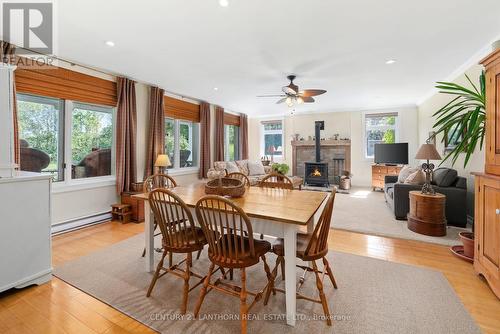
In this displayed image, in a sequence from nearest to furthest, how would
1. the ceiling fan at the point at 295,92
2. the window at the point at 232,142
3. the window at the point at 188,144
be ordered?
the ceiling fan at the point at 295,92 → the window at the point at 188,144 → the window at the point at 232,142

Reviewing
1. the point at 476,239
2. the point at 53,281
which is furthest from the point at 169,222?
the point at 476,239

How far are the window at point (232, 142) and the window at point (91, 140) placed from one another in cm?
385

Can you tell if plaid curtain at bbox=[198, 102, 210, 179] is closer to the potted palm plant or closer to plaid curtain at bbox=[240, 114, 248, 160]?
plaid curtain at bbox=[240, 114, 248, 160]

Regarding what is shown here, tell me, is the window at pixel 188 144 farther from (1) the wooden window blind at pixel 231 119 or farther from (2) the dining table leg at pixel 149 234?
(2) the dining table leg at pixel 149 234

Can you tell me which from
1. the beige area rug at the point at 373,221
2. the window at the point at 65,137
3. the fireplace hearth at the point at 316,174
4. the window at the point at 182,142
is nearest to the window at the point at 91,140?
the window at the point at 65,137

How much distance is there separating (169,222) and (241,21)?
2.11 meters

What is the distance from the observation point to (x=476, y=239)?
2236 millimetres

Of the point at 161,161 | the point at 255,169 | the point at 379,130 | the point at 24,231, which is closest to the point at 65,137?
the point at 161,161

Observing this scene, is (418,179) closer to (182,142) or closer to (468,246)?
(468,246)

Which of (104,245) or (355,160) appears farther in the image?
(355,160)

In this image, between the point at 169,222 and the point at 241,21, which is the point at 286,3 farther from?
the point at 169,222

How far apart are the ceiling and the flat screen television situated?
6.93 feet

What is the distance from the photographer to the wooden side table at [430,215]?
3.19 meters

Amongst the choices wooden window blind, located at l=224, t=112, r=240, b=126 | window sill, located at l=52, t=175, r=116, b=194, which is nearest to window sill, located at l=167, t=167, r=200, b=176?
window sill, located at l=52, t=175, r=116, b=194
